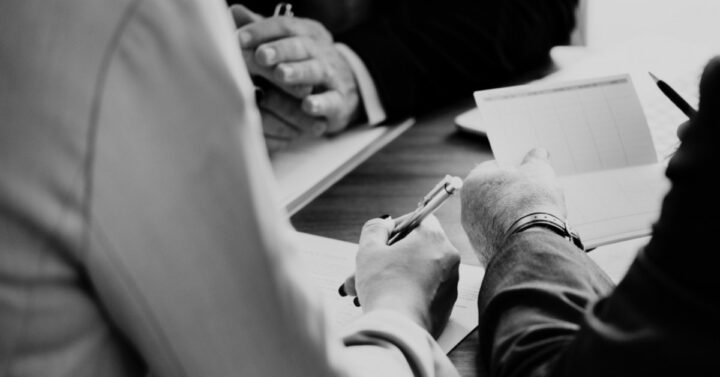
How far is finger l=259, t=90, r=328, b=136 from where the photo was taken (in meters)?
1.18

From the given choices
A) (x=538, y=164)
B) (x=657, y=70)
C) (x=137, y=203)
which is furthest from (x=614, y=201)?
(x=137, y=203)

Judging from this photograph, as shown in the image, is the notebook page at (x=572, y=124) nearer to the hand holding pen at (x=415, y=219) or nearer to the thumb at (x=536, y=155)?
the thumb at (x=536, y=155)

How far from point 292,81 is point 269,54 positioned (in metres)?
0.06

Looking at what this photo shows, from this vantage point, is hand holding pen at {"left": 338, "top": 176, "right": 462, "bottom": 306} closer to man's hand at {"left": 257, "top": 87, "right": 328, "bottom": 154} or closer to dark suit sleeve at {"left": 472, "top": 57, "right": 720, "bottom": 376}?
dark suit sleeve at {"left": 472, "top": 57, "right": 720, "bottom": 376}

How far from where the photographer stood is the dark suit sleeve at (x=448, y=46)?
1288 millimetres

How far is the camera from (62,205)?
39cm

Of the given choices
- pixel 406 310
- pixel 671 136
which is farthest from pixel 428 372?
pixel 671 136

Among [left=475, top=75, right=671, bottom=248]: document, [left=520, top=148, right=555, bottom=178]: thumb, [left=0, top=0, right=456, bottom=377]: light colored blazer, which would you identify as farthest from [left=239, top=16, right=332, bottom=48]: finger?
[left=0, top=0, right=456, bottom=377]: light colored blazer

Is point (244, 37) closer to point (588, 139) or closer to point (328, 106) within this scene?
point (328, 106)

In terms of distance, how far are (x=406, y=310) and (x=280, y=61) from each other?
0.60 m

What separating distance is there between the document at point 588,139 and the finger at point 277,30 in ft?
Result: 1.28

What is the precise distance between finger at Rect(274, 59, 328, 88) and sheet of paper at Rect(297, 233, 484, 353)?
342 mm

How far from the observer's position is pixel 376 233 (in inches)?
30.7

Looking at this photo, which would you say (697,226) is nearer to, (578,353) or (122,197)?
(578,353)
